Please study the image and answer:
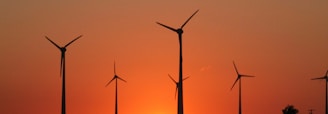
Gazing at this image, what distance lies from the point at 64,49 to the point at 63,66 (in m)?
7.07

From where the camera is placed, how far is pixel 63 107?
156125 millimetres

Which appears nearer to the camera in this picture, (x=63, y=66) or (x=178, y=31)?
(x=178, y=31)

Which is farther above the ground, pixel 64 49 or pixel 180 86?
pixel 64 49

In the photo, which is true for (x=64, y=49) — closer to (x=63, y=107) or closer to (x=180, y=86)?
(x=63, y=107)

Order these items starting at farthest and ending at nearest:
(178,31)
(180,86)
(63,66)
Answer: (63,66)
(178,31)
(180,86)

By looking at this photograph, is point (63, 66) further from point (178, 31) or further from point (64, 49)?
point (178, 31)

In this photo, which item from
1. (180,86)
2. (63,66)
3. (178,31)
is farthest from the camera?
(63,66)

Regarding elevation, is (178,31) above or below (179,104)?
above

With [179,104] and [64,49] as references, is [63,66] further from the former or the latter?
[179,104]

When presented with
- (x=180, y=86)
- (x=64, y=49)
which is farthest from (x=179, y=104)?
(x=64, y=49)

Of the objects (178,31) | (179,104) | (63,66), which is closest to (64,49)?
(63,66)

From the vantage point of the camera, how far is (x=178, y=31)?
15012 centimetres

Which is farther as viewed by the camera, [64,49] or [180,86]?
[64,49]

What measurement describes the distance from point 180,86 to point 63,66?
3609cm
